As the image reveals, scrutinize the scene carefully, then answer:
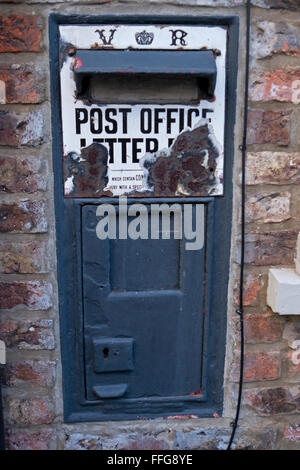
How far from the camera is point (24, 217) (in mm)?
1562

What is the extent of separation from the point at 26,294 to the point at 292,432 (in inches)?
47.0

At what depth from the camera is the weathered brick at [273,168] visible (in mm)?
1564

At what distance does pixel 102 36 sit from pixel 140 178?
0.48 m

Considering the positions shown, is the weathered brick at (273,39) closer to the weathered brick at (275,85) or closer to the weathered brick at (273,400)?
the weathered brick at (275,85)

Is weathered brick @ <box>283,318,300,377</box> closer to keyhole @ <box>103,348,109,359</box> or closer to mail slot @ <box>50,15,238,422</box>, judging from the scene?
mail slot @ <box>50,15,238,422</box>

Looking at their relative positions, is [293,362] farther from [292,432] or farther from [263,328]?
[292,432]

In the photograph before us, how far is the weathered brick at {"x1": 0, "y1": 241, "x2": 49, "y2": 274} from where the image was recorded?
5.18ft

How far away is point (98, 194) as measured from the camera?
5.11ft

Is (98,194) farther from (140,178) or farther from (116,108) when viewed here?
(116,108)

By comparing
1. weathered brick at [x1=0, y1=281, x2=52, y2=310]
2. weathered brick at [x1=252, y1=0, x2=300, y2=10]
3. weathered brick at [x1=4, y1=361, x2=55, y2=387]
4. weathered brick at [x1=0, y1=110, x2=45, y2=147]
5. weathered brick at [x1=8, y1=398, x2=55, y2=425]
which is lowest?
weathered brick at [x1=8, y1=398, x2=55, y2=425]

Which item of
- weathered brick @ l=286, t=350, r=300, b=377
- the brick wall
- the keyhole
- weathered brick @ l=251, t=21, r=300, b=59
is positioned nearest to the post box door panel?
the keyhole

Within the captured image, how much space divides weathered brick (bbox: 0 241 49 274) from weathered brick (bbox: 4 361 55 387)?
36cm

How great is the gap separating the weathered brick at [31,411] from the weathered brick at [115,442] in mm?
125

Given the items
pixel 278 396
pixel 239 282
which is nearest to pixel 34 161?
pixel 239 282
